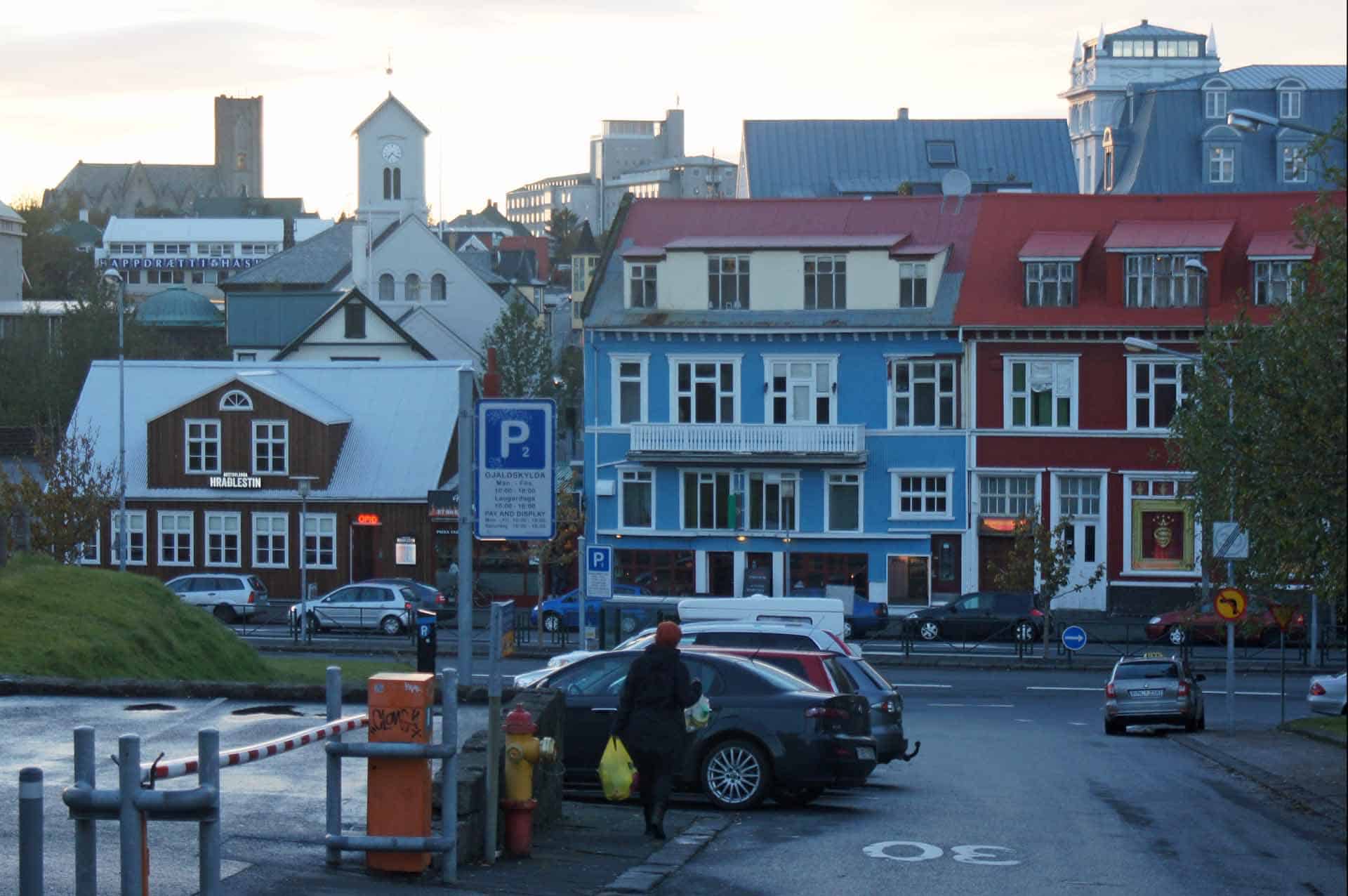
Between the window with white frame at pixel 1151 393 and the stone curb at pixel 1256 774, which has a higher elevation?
the window with white frame at pixel 1151 393

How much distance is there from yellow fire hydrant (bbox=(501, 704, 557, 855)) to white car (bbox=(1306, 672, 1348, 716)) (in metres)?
5.53

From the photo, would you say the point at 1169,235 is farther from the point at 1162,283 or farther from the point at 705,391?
the point at 705,391

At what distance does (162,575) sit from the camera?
61.8 m

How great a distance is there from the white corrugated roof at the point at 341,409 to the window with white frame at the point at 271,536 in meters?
0.70

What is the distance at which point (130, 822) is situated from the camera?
32.5 ft

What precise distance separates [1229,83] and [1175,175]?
18.1 feet

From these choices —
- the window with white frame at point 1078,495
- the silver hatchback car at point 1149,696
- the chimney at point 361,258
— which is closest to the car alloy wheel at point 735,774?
the silver hatchback car at point 1149,696

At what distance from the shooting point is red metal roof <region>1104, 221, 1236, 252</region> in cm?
5425

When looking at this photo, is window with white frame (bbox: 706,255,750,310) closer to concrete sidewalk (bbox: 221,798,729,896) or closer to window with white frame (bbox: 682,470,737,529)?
window with white frame (bbox: 682,470,737,529)

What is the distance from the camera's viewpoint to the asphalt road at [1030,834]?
42.7 ft

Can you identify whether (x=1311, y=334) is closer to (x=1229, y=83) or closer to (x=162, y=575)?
(x=162, y=575)

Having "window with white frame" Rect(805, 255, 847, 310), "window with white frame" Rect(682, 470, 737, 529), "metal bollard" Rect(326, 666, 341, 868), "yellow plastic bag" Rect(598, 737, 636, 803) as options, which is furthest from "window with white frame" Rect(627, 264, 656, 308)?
"metal bollard" Rect(326, 666, 341, 868)

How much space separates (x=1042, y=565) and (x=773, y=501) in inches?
464

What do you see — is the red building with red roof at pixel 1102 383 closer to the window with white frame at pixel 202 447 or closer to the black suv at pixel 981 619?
the black suv at pixel 981 619
